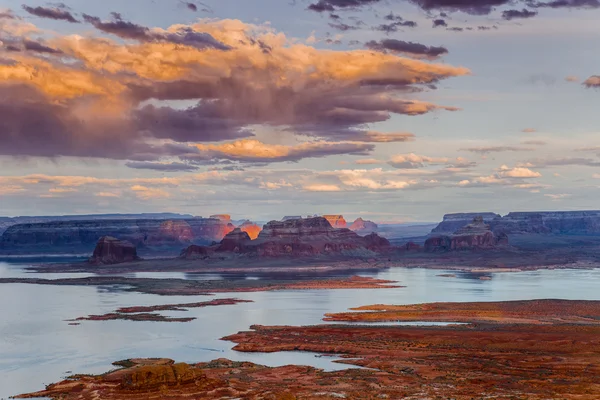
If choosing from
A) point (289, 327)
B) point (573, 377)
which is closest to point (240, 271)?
point (289, 327)

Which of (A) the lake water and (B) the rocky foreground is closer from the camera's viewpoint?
(B) the rocky foreground

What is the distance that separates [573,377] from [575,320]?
3280 centimetres

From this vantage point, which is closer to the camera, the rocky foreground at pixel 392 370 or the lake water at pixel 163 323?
the rocky foreground at pixel 392 370

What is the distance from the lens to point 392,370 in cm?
5231

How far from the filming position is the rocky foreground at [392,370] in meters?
45.8

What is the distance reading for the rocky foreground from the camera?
150 feet

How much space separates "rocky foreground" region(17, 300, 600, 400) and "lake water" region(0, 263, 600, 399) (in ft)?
10.0

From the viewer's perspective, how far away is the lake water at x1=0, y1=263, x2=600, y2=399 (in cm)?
5750

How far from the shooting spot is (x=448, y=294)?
115188mm

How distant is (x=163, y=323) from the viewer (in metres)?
80.3

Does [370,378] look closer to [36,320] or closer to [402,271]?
[36,320]

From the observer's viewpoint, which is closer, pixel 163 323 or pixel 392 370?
pixel 392 370

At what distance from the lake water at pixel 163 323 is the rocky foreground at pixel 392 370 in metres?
3.05

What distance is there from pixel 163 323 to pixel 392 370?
111 feet
